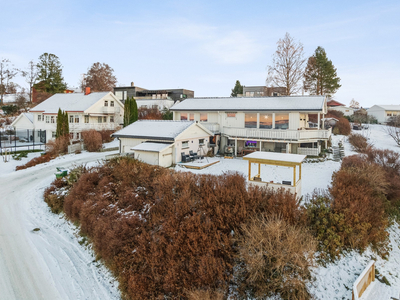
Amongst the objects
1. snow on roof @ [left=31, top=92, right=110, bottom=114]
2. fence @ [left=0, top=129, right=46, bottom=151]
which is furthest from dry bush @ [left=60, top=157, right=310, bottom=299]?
fence @ [left=0, top=129, right=46, bottom=151]

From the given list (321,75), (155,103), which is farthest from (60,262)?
(321,75)

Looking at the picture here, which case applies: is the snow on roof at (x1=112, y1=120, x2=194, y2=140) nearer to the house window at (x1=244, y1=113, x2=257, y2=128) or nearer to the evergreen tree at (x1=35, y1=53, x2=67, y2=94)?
the house window at (x1=244, y1=113, x2=257, y2=128)

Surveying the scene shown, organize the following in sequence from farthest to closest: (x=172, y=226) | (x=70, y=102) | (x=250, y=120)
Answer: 1. (x=70, y=102)
2. (x=250, y=120)
3. (x=172, y=226)

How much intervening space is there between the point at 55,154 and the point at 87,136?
3469 mm

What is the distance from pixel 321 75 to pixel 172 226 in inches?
1616

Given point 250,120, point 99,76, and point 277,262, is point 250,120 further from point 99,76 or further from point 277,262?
point 99,76

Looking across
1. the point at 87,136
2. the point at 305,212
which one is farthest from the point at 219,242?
the point at 87,136

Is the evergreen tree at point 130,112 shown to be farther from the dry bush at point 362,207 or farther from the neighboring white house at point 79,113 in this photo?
the dry bush at point 362,207

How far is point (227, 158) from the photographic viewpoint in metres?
22.2

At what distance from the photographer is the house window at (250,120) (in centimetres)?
2389

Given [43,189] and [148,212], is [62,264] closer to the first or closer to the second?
[148,212]

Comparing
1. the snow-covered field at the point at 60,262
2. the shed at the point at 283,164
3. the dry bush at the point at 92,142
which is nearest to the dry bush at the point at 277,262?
the snow-covered field at the point at 60,262

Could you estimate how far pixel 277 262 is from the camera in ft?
24.5

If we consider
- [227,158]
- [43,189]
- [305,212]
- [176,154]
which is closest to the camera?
[305,212]
